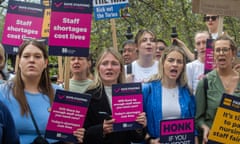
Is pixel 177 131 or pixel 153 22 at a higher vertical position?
pixel 153 22

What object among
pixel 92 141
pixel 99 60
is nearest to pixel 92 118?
pixel 92 141

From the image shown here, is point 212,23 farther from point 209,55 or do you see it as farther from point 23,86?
point 23,86

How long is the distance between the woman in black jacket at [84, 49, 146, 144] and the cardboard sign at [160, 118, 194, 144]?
20 centimetres

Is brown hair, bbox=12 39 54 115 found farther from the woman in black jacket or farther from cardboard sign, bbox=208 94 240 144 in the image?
cardboard sign, bbox=208 94 240 144

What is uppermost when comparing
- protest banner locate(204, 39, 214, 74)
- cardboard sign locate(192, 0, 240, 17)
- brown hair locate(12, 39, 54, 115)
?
cardboard sign locate(192, 0, 240, 17)

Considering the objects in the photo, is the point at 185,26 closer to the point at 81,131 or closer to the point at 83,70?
the point at 83,70

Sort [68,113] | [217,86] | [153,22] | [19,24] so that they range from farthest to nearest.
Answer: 1. [153,22]
2. [19,24]
3. [217,86]
4. [68,113]

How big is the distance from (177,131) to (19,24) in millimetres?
3205

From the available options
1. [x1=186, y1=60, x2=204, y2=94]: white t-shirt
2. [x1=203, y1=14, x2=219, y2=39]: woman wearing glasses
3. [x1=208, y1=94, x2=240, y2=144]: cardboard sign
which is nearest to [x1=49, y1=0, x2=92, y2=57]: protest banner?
[x1=208, y1=94, x2=240, y2=144]: cardboard sign

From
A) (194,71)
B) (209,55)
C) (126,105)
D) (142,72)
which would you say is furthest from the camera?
(194,71)

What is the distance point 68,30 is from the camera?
4.84 metres

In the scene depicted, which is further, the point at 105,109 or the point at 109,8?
the point at 109,8

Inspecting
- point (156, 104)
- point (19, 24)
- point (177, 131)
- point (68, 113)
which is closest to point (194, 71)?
point (156, 104)

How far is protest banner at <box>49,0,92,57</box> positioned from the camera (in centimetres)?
484
